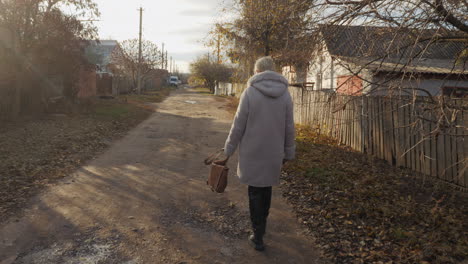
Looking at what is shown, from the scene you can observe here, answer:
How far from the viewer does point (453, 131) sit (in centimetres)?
589

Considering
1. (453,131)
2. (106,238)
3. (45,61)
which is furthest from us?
(45,61)

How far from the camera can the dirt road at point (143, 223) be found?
3.50 m

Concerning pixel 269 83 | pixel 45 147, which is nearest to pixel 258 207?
pixel 269 83

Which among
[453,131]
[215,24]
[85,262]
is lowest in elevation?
[85,262]

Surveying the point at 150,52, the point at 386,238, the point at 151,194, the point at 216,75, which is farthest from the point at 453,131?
the point at 216,75

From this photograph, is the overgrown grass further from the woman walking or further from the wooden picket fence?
the woman walking

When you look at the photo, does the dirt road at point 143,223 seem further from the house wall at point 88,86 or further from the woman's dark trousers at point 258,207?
the house wall at point 88,86

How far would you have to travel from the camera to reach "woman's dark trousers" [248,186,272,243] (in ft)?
12.0

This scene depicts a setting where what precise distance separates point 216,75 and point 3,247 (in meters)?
48.3

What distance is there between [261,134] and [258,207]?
0.75 metres

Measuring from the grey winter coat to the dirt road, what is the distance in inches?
30.1

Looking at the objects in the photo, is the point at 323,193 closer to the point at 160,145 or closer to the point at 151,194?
the point at 151,194

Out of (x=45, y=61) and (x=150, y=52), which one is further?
(x=150, y=52)

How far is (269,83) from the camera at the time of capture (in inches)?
141
